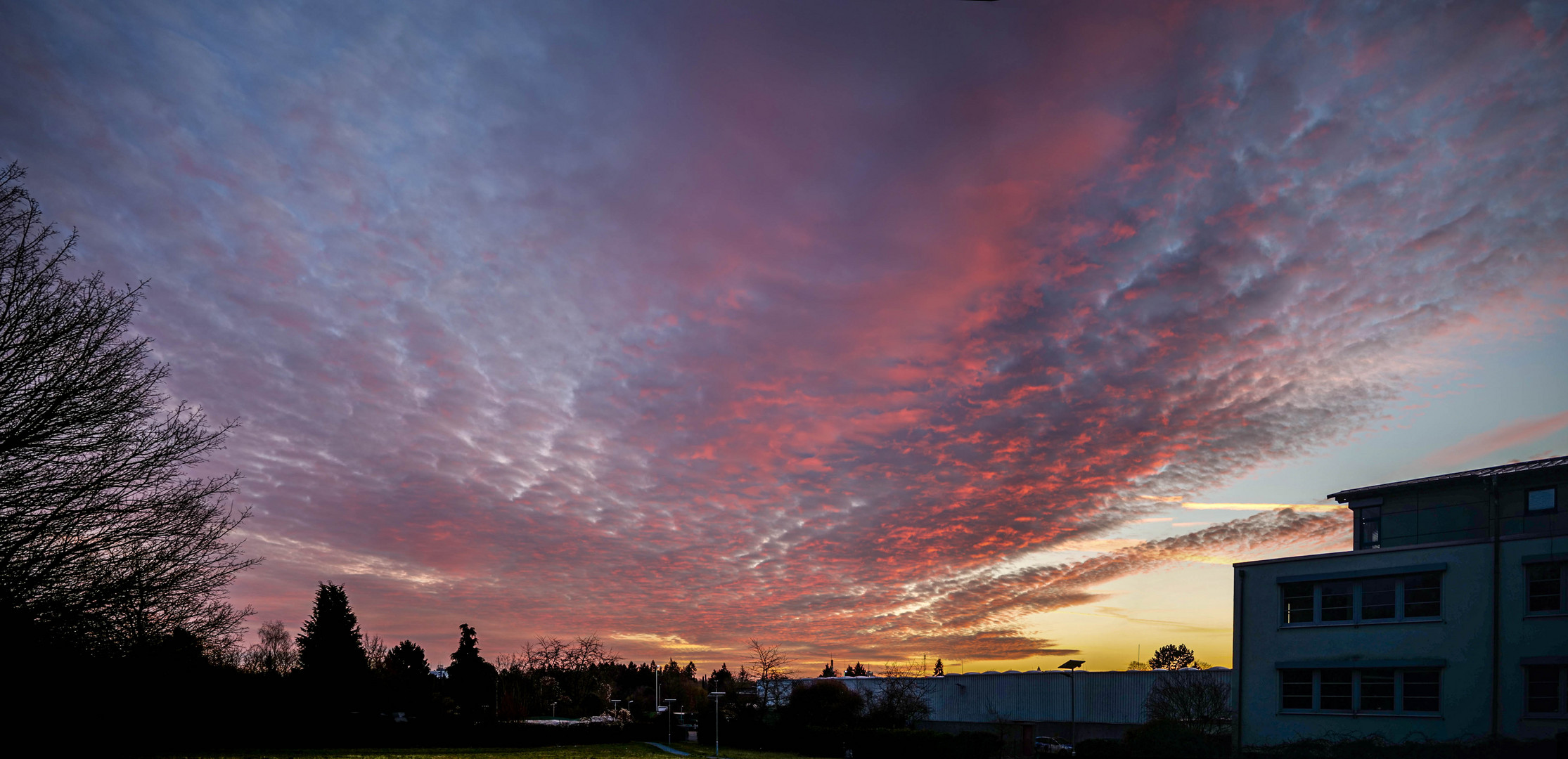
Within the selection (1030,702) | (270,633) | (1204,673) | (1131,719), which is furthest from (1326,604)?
(270,633)

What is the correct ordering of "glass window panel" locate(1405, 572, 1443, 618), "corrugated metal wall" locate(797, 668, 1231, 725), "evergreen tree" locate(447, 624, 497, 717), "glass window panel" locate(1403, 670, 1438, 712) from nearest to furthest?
"glass window panel" locate(1403, 670, 1438, 712), "glass window panel" locate(1405, 572, 1443, 618), "corrugated metal wall" locate(797, 668, 1231, 725), "evergreen tree" locate(447, 624, 497, 717)

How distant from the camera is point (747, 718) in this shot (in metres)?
73.9

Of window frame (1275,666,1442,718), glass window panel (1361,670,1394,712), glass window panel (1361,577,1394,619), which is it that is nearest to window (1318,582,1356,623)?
glass window panel (1361,577,1394,619)

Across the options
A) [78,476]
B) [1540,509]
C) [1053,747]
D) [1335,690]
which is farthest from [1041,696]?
[78,476]

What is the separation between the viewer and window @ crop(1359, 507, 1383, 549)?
3750 centimetres

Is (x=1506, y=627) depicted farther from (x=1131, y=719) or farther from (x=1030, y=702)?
(x=1030, y=702)

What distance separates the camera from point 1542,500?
107 feet

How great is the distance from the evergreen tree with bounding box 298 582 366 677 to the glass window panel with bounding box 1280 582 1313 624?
6915cm

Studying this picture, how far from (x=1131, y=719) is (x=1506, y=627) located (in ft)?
95.7

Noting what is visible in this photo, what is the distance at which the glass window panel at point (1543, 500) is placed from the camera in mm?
32375

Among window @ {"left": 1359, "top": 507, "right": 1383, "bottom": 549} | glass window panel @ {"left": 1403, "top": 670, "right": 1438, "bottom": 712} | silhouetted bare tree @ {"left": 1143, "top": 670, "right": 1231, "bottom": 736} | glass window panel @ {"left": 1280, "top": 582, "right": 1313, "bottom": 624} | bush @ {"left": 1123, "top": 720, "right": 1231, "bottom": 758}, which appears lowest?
silhouetted bare tree @ {"left": 1143, "top": 670, "right": 1231, "bottom": 736}

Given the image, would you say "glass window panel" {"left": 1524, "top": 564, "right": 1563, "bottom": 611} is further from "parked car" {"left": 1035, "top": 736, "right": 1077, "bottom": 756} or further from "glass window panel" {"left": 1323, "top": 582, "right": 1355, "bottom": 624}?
"parked car" {"left": 1035, "top": 736, "right": 1077, "bottom": 756}

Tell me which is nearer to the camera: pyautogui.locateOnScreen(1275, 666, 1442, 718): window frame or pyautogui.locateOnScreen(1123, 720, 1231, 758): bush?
pyautogui.locateOnScreen(1275, 666, 1442, 718): window frame

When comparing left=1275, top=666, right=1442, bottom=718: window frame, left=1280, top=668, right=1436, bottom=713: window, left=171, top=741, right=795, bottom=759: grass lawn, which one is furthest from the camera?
left=171, top=741, right=795, bottom=759: grass lawn
